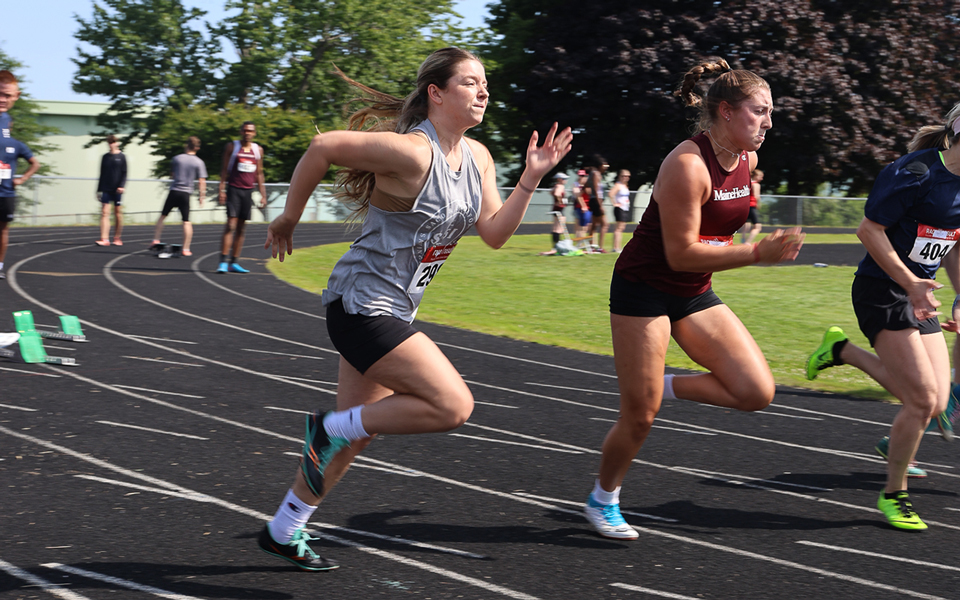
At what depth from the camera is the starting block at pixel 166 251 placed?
16.9m

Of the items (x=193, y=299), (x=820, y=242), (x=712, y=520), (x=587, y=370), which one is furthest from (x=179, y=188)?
(x=820, y=242)

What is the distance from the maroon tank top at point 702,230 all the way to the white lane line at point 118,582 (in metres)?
2.13

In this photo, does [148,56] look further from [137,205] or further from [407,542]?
[407,542]

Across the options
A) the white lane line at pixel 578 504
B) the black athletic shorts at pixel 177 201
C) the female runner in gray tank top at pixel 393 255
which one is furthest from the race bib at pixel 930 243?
the black athletic shorts at pixel 177 201

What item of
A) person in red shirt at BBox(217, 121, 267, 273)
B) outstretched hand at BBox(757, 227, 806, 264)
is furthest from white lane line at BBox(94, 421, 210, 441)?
person in red shirt at BBox(217, 121, 267, 273)

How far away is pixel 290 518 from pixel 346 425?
0.45 m

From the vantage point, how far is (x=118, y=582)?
3.52m

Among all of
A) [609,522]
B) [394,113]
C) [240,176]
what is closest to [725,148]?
[394,113]

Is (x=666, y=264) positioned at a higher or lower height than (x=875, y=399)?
higher

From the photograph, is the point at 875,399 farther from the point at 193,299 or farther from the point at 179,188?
the point at 179,188

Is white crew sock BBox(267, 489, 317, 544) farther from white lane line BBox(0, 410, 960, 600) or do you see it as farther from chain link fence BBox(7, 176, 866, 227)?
chain link fence BBox(7, 176, 866, 227)

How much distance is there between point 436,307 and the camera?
12.5m

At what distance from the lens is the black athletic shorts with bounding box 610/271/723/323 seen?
4062 mm

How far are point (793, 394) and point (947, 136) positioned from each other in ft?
11.0
